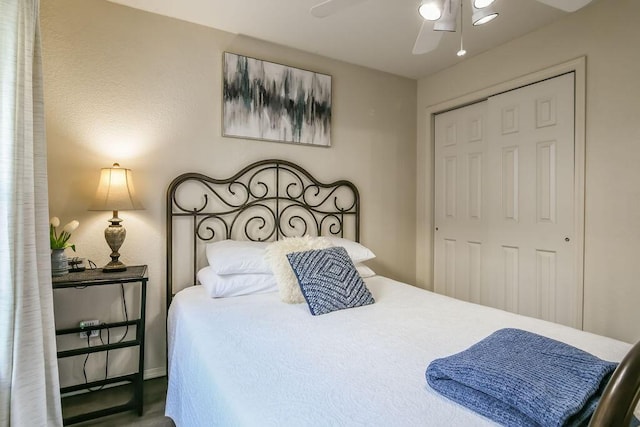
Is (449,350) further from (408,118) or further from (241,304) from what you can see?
(408,118)

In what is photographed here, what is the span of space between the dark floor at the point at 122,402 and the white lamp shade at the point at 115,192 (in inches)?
44.5

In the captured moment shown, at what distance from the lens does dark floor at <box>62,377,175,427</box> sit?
180 centimetres

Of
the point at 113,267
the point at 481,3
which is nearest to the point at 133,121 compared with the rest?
the point at 113,267

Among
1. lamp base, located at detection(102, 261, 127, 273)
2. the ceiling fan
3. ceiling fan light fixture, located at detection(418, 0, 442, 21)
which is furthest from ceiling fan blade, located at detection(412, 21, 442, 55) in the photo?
lamp base, located at detection(102, 261, 127, 273)

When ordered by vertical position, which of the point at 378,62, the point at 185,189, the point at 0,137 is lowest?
the point at 185,189

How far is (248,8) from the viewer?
213 centimetres

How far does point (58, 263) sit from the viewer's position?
174 cm

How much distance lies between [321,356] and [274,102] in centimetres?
197

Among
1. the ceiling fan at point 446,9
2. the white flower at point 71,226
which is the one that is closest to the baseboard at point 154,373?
the white flower at point 71,226

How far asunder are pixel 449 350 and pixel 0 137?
1.87m

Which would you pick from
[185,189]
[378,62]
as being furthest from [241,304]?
[378,62]

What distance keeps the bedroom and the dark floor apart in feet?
0.41

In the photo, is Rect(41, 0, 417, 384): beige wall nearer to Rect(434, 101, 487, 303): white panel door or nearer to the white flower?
the white flower

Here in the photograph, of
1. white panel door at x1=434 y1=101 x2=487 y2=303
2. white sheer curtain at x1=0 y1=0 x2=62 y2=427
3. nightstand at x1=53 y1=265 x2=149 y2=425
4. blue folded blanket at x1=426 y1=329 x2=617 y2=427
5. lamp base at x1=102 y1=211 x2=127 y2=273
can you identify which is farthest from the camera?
white panel door at x1=434 y1=101 x2=487 y2=303
